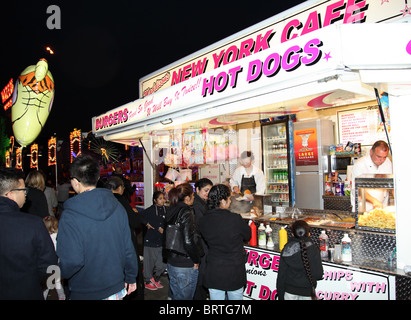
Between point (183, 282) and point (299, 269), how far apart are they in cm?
144

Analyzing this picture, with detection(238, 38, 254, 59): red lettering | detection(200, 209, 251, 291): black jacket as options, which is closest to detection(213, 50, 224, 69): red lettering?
detection(238, 38, 254, 59): red lettering

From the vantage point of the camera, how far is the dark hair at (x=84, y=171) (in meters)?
2.40

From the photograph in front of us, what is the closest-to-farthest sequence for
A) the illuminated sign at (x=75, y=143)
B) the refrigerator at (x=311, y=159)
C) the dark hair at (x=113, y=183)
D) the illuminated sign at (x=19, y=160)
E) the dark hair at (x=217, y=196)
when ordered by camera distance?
the dark hair at (x=217, y=196)
the dark hair at (x=113, y=183)
the refrigerator at (x=311, y=159)
the illuminated sign at (x=75, y=143)
the illuminated sign at (x=19, y=160)

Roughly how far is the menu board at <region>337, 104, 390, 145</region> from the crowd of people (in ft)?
18.0

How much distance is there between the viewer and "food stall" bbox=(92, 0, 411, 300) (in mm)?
2555

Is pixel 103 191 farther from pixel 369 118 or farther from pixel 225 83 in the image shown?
pixel 369 118

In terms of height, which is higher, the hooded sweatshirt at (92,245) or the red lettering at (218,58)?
the red lettering at (218,58)

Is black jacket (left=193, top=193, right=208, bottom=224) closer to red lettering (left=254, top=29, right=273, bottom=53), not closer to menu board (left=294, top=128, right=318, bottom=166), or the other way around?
red lettering (left=254, top=29, right=273, bottom=53)

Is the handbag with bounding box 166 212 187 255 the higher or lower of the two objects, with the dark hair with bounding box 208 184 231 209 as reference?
lower

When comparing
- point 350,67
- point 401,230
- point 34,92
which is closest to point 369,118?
point 401,230

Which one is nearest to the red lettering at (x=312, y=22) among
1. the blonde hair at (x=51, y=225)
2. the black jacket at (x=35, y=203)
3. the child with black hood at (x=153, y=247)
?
the child with black hood at (x=153, y=247)

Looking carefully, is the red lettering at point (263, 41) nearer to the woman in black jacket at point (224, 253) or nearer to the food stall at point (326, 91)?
the food stall at point (326, 91)

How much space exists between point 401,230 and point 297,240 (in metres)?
1.14

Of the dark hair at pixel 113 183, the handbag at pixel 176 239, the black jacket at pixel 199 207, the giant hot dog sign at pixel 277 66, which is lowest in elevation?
the handbag at pixel 176 239
